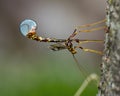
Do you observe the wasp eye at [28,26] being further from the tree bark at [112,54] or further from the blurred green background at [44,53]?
the blurred green background at [44,53]

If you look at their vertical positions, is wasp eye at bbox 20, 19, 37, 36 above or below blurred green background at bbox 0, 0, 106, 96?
above

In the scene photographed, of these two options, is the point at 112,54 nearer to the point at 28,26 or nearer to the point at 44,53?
the point at 28,26

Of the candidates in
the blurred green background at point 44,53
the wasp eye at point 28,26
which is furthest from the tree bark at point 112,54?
the blurred green background at point 44,53

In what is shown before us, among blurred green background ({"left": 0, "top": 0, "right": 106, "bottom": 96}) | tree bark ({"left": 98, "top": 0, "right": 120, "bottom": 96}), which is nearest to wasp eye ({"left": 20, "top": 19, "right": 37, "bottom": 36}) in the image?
tree bark ({"left": 98, "top": 0, "right": 120, "bottom": 96})

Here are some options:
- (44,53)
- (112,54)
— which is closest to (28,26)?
(112,54)

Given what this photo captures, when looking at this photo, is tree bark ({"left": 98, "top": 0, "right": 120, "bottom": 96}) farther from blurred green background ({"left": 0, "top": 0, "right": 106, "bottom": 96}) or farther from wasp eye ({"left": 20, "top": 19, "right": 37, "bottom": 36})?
blurred green background ({"left": 0, "top": 0, "right": 106, "bottom": 96})

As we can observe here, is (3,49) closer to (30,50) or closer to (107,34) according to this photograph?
(30,50)
